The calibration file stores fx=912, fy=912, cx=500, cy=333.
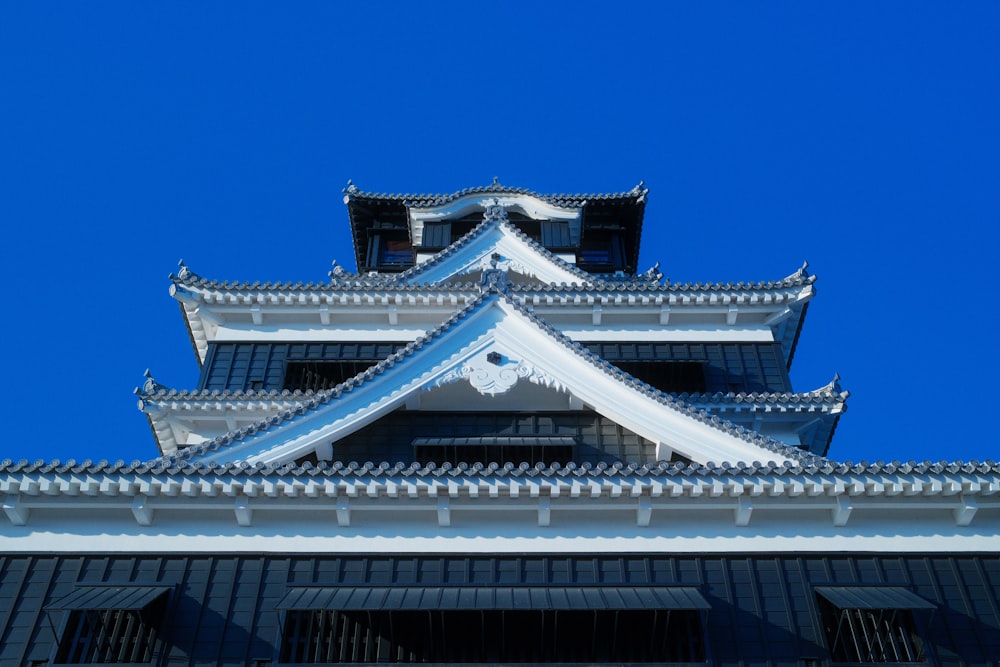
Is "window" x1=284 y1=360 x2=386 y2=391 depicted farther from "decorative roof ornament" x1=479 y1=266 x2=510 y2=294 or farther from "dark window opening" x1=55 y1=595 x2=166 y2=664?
"dark window opening" x1=55 y1=595 x2=166 y2=664

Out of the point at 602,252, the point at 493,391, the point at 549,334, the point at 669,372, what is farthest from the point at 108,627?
the point at 602,252

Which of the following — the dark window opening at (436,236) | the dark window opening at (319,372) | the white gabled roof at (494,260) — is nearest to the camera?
the dark window opening at (319,372)

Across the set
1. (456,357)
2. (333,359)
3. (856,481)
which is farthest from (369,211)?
(856,481)

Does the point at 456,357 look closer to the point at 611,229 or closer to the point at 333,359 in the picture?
the point at 333,359

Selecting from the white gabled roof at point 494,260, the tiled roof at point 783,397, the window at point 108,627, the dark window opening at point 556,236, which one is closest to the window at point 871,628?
the tiled roof at point 783,397

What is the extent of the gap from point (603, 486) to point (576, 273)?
9.21 meters

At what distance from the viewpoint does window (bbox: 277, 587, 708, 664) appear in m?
9.25

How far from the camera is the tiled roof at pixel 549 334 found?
36.2 feet

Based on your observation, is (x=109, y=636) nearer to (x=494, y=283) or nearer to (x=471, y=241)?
(x=494, y=283)

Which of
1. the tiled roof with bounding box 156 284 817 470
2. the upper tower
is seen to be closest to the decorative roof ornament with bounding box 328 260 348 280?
the upper tower

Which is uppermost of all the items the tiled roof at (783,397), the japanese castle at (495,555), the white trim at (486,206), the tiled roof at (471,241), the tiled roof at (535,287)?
the white trim at (486,206)

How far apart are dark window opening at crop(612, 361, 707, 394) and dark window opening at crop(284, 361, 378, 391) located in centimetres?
463

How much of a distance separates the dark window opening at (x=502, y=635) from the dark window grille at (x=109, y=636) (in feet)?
4.53

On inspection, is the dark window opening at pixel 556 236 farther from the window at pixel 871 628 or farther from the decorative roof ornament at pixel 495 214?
the window at pixel 871 628
